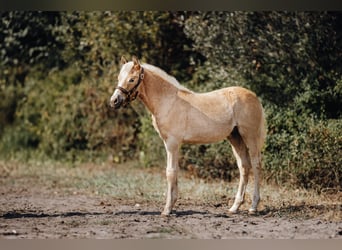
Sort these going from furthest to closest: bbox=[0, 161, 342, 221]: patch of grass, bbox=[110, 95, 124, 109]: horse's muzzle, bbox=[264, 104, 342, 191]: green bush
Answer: bbox=[264, 104, 342, 191]: green bush → bbox=[0, 161, 342, 221]: patch of grass → bbox=[110, 95, 124, 109]: horse's muzzle

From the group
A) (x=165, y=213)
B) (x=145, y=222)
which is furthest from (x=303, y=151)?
(x=145, y=222)

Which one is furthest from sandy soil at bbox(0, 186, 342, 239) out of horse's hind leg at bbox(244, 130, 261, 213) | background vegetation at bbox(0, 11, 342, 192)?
background vegetation at bbox(0, 11, 342, 192)

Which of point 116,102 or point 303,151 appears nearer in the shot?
point 116,102

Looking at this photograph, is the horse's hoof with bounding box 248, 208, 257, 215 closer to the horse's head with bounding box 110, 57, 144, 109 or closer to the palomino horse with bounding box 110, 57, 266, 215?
the palomino horse with bounding box 110, 57, 266, 215

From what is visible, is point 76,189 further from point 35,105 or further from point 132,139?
point 35,105

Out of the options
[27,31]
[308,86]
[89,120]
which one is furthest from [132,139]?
[308,86]

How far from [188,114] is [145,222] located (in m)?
1.34

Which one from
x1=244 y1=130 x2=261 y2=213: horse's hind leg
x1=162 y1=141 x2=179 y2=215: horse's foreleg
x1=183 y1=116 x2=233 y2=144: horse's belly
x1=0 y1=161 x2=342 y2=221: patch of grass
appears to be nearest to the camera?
x1=162 y1=141 x2=179 y2=215: horse's foreleg

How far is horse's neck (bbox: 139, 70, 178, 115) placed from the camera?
7.54 m

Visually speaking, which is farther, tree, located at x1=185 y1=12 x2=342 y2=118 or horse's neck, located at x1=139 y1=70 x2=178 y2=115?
tree, located at x1=185 y1=12 x2=342 y2=118

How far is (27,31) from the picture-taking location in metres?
14.1

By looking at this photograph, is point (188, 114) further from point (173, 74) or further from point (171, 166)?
point (173, 74)

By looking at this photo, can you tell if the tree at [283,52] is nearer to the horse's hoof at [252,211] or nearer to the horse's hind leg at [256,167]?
the horse's hind leg at [256,167]

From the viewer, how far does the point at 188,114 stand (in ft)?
24.8
